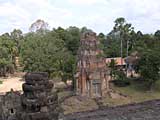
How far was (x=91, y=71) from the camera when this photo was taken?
132ft

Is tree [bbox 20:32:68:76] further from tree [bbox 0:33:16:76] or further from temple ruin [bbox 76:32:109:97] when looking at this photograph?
temple ruin [bbox 76:32:109:97]

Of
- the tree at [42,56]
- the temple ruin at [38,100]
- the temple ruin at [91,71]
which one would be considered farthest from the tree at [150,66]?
the temple ruin at [38,100]

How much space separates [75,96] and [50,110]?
105 feet

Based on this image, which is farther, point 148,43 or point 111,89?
point 148,43

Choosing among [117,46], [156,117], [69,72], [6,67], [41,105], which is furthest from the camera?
[117,46]

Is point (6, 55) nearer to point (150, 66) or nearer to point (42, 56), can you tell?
point (42, 56)

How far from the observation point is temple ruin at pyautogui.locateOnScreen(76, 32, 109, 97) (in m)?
Result: 39.7

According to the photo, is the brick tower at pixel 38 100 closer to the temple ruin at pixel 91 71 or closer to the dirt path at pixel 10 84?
the temple ruin at pixel 91 71

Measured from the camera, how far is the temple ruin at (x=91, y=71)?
130 feet

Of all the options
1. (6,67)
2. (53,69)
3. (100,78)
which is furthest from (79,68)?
(6,67)

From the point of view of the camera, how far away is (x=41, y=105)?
779 cm

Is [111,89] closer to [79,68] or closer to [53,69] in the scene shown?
[79,68]

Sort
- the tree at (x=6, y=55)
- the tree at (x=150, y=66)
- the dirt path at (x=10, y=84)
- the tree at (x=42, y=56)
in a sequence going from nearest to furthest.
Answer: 1. the tree at (x=150, y=66)
2. the tree at (x=42, y=56)
3. the dirt path at (x=10, y=84)
4. the tree at (x=6, y=55)

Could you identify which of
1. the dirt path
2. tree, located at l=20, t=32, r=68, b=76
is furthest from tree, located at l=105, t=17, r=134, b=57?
the dirt path
